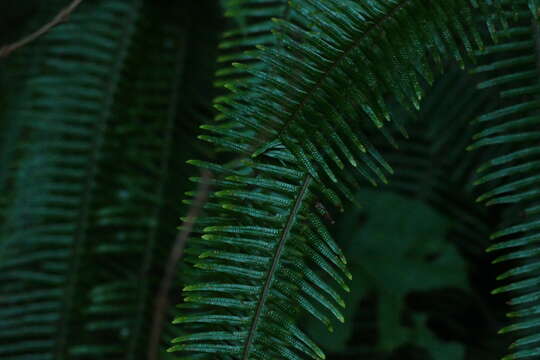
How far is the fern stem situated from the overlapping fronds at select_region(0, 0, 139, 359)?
2.22 ft

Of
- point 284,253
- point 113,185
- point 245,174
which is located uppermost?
point 113,185

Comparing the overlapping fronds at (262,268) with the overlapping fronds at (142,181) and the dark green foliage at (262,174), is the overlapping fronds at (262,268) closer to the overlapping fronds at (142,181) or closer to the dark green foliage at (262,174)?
the dark green foliage at (262,174)

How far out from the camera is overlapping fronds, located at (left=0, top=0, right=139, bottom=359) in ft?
3.84

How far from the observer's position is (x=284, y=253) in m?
0.62

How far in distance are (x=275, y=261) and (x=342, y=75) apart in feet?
0.71

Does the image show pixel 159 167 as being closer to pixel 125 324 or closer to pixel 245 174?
pixel 125 324

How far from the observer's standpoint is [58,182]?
123cm

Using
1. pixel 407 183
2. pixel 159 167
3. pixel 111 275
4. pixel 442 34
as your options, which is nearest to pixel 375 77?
pixel 442 34

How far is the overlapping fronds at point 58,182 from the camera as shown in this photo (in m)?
1.17

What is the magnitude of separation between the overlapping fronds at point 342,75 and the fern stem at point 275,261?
0.02 m

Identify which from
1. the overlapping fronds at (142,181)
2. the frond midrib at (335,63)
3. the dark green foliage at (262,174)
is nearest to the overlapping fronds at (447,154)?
the dark green foliage at (262,174)

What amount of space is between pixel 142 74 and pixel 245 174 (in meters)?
0.62

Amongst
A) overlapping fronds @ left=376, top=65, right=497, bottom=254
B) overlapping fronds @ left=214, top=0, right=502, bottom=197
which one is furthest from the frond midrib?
overlapping fronds @ left=376, top=65, right=497, bottom=254

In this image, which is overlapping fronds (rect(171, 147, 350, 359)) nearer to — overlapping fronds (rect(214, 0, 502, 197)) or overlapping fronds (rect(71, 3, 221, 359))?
overlapping fronds (rect(214, 0, 502, 197))
